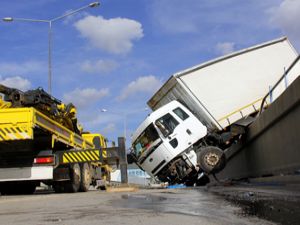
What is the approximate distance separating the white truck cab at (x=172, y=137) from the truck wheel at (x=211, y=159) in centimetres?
38

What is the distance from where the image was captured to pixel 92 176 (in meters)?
15.4

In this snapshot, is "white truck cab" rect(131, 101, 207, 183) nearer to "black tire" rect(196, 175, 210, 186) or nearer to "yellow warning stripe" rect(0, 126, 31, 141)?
"black tire" rect(196, 175, 210, 186)

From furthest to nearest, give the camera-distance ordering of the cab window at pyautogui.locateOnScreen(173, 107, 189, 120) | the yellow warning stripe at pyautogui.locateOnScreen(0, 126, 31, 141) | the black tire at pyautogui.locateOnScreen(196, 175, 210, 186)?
1. the black tire at pyautogui.locateOnScreen(196, 175, 210, 186)
2. the cab window at pyautogui.locateOnScreen(173, 107, 189, 120)
3. the yellow warning stripe at pyautogui.locateOnScreen(0, 126, 31, 141)

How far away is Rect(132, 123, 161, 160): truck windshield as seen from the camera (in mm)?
15115

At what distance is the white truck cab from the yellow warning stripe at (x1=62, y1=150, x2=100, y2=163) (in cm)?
301

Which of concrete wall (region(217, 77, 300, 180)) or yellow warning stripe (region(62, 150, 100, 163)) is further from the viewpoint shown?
yellow warning stripe (region(62, 150, 100, 163))

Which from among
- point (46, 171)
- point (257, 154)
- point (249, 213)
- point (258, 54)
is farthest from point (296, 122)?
point (258, 54)

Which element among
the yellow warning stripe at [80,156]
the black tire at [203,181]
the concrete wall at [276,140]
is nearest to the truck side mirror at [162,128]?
the black tire at [203,181]

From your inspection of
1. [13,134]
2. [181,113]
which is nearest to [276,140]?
[13,134]

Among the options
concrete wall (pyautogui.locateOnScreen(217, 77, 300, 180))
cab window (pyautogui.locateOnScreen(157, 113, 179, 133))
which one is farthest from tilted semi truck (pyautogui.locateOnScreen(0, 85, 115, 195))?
concrete wall (pyautogui.locateOnScreen(217, 77, 300, 180))

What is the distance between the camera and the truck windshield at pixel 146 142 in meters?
15.1

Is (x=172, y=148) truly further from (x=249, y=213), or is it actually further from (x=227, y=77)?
(x=249, y=213)

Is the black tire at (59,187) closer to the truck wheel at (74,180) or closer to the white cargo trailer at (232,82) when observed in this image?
the truck wheel at (74,180)

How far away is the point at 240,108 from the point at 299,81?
7236mm
